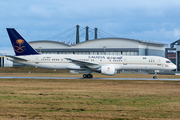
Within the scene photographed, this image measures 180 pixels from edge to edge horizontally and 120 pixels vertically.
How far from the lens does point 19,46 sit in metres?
36.2

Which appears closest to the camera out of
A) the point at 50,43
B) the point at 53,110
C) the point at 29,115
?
the point at 29,115

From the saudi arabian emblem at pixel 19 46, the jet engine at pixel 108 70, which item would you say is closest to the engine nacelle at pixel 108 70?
the jet engine at pixel 108 70

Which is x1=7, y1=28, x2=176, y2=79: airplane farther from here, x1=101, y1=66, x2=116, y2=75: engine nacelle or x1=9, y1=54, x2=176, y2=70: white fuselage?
x1=101, y1=66, x2=116, y2=75: engine nacelle

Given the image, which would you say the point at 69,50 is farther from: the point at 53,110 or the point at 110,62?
the point at 53,110

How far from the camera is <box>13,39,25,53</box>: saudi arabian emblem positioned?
35969mm

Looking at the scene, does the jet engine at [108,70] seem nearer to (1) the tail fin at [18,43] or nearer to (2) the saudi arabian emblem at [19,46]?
(1) the tail fin at [18,43]

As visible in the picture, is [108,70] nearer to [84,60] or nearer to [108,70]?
[108,70]

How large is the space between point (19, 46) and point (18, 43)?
0.52 meters

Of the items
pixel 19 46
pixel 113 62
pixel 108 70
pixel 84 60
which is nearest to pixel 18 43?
pixel 19 46

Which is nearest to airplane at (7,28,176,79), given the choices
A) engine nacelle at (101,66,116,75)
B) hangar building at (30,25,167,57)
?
engine nacelle at (101,66,116,75)

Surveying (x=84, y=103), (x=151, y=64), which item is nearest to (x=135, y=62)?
(x=151, y=64)

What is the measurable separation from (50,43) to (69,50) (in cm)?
813

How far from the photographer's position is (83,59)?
3631 centimetres

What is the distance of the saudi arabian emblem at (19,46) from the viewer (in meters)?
36.0
